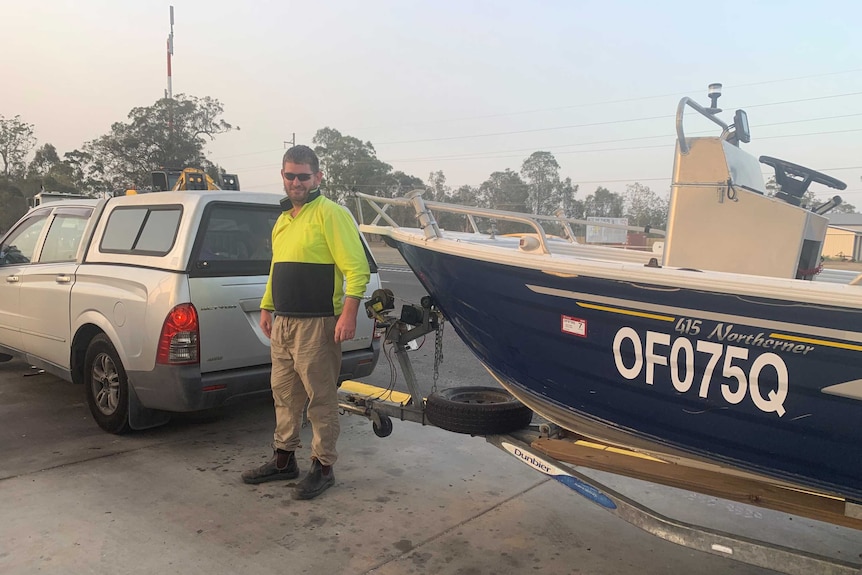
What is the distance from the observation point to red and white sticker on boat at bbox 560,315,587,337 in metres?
2.72

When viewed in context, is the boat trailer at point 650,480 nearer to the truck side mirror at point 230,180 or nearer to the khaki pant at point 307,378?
the khaki pant at point 307,378

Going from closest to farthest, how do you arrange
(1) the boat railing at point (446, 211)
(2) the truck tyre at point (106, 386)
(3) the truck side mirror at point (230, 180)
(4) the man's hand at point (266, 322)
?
(1) the boat railing at point (446, 211)
(4) the man's hand at point (266, 322)
(2) the truck tyre at point (106, 386)
(3) the truck side mirror at point (230, 180)

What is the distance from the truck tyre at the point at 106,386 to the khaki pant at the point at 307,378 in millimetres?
1344

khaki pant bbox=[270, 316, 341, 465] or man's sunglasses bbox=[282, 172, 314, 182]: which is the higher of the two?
man's sunglasses bbox=[282, 172, 314, 182]

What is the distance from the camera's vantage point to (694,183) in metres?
3.15

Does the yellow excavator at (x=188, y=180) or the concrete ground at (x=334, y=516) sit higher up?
the yellow excavator at (x=188, y=180)

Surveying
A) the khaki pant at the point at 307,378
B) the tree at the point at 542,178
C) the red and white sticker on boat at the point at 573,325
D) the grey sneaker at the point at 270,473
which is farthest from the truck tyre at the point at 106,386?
the tree at the point at 542,178

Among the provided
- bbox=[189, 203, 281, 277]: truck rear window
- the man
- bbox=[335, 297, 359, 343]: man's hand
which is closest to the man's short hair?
the man

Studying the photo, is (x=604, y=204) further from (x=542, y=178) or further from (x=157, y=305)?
(x=157, y=305)

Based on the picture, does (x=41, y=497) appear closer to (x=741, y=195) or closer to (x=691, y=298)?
(x=691, y=298)

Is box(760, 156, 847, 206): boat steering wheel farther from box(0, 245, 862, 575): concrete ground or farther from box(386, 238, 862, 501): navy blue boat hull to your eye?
box(0, 245, 862, 575): concrete ground

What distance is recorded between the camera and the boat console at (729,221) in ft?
9.57

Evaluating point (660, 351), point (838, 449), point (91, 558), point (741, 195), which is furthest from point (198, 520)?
point (741, 195)

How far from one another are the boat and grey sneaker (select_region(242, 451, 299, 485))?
1386mm
